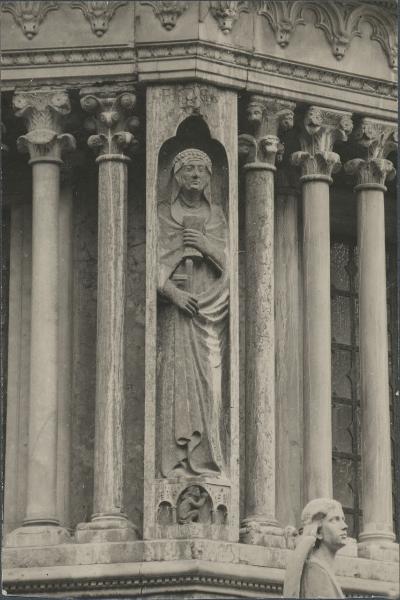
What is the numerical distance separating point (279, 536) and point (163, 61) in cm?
410

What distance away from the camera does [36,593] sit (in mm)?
31234

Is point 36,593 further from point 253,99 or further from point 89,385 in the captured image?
point 253,99

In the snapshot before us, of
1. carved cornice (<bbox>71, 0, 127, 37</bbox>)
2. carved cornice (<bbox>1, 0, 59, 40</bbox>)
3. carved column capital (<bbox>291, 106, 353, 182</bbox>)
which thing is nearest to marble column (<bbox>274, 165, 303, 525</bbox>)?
carved column capital (<bbox>291, 106, 353, 182</bbox>)

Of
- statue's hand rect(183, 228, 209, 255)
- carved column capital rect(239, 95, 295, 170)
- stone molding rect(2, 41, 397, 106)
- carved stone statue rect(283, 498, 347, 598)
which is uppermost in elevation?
stone molding rect(2, 41, 397, 106)

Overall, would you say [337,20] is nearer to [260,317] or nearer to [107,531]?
[260,317]

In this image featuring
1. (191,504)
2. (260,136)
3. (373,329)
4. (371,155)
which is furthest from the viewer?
(371,155)

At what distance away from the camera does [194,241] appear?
31.9 meters

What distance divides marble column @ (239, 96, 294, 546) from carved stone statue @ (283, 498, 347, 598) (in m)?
2.27

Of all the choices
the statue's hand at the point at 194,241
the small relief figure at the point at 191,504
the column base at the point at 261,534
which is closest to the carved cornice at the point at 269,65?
the statue's hand at the point at 194,241

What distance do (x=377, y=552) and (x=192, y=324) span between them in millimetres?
2491

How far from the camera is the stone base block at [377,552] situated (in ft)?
105

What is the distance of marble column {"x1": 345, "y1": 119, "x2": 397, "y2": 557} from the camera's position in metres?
32.6

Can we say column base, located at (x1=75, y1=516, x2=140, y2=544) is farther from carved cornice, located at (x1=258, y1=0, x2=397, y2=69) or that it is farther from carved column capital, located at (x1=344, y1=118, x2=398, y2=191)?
carved cornice, located at (x1=258, y1=0, x2=397, y2=69)

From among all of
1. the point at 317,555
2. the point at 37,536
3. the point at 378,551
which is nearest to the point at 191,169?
the point at 37,536
